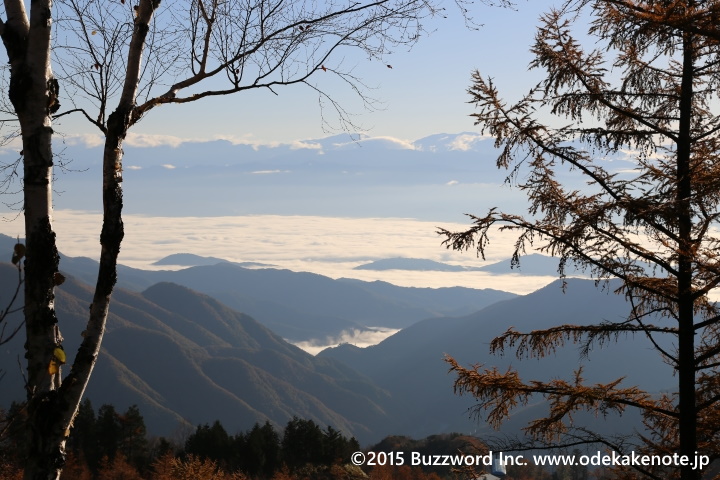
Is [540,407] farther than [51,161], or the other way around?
[540,407]

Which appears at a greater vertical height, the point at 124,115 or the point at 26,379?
the point at 124,115

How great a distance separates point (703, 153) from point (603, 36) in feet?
7.25

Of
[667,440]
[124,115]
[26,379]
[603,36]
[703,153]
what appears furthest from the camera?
[603,36]

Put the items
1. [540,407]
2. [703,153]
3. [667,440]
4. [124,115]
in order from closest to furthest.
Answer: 1. [124,115]
2. [703,153]
3. [667,440]
4. [540,407]

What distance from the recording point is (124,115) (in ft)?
17.2

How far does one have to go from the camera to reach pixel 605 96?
8961 mm

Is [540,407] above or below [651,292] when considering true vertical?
below

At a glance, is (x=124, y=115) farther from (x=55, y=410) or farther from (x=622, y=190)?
(x=622, y=190)

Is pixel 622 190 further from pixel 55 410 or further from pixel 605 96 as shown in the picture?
pixel 55 410

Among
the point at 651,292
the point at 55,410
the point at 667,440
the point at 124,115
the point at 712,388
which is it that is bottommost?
the point at 667,440

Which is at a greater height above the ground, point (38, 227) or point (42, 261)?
point (38, 227)

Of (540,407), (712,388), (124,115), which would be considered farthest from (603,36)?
(540,407)

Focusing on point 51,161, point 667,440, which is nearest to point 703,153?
point 667,440

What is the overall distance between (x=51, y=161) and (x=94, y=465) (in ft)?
221
